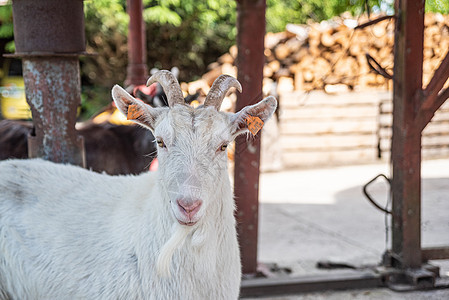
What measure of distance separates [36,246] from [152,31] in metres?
10.3

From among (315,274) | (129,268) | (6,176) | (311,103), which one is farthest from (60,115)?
(311,103)

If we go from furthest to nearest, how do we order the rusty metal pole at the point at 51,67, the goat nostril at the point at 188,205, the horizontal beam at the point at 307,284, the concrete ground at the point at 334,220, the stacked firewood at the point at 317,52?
the stacked firewood at the point at 317,52 → the concrete ground at the point at 334,220 → the horizontal beam at the point at 307,284 → the rusty metal pole at the point at 51,67 → the goat nostril at the point at 188,205

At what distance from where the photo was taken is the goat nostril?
7.48 ft

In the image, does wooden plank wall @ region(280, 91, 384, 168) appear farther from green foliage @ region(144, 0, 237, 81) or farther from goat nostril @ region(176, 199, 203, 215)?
goat nostril @ region(176, 199, 203, 215)

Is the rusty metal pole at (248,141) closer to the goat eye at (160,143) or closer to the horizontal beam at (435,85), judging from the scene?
the horizontal beam at (435,85)

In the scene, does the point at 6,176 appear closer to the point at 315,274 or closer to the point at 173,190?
the point at 173,190

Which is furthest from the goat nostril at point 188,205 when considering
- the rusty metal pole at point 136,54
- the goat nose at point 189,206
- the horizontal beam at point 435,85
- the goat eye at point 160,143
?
the rusty metal pole at point 136,54

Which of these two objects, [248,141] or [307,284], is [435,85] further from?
[307,284]

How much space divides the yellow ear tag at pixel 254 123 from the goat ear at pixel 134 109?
1.64ft

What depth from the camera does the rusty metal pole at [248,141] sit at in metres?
4.06

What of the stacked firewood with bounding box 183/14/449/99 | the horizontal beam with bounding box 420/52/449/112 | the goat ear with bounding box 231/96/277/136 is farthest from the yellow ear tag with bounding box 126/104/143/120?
the stacked firewood with bounding box 183/14/449/99

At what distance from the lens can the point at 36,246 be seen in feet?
9.65

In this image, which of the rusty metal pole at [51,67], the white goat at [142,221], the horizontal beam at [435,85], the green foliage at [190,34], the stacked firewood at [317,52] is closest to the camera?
the white goat at [142,221]

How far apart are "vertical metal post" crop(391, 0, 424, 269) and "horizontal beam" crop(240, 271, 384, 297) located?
1.06ft
